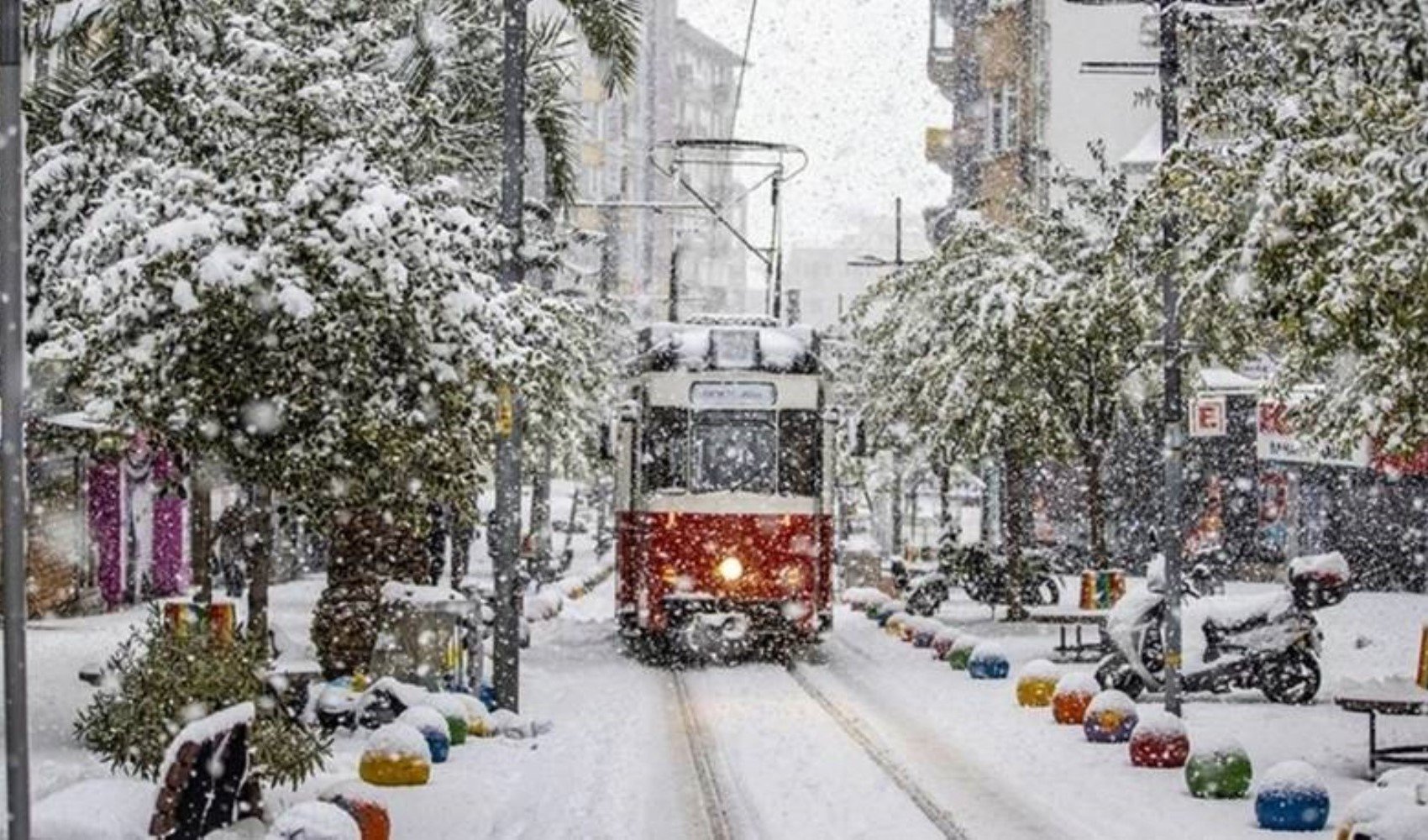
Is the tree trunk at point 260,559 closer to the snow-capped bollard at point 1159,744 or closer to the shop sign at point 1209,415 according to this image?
the snow-capped bollard at point 1159,744

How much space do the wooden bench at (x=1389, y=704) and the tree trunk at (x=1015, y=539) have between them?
14703 mm

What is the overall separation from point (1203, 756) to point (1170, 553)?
3853mm

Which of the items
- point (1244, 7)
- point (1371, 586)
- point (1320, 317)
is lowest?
point (1371, 586)

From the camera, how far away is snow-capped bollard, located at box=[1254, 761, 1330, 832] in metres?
13.1

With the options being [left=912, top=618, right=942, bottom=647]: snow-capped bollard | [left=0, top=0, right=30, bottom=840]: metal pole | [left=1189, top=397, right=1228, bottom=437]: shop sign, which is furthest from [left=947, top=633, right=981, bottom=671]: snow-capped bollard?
[left=0, top=0, right=30, bottom=840]: metal pole

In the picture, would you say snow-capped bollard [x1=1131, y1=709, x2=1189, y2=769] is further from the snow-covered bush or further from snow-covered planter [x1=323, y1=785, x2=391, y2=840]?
snow-covered planter [x1=323, y1=785, x2=391, y2=840]

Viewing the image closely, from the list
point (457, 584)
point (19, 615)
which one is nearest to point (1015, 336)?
point (457, 584)

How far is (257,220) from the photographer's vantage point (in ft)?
52.4

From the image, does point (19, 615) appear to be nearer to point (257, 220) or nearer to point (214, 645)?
point (214, 645)

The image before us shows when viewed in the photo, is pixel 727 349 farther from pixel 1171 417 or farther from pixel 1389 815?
pixel 1389 815

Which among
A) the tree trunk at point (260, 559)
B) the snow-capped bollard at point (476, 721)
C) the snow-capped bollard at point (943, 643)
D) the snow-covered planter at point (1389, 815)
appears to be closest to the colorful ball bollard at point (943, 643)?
the snow-capped bollard at point (943, 643)

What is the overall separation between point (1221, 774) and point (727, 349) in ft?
39.2

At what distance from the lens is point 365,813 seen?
11867mm

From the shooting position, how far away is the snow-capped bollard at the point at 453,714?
17406mm
